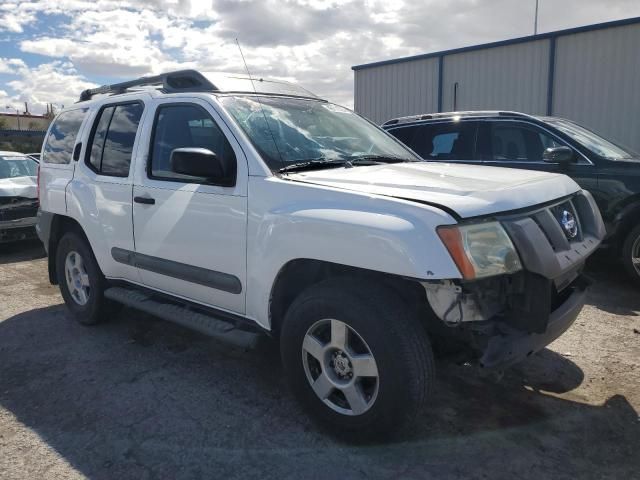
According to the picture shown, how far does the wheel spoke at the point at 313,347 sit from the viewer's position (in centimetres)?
289

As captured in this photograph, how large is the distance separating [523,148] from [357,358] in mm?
4616

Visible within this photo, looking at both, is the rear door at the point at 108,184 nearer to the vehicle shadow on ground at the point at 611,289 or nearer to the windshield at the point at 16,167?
the vehicle shadow on ground at the point at 611,289

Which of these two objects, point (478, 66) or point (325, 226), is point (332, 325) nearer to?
point (325, 226)

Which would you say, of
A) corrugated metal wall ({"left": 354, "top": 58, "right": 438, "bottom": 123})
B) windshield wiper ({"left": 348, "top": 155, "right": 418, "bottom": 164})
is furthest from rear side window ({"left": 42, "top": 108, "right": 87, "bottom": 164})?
corrugated metal wall ({"left": 354, "top": 58, "right": 438, "bottom": 123})

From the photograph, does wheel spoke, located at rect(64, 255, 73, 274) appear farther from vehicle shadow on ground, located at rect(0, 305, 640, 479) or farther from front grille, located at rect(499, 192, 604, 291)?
front grille, located at rect(499, 192, 604, 291)

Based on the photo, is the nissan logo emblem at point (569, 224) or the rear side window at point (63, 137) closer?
the nissan logo emblem at point (569, 224)

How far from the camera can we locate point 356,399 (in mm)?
2805

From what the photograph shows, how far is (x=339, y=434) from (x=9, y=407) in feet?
7.13

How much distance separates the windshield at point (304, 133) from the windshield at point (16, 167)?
7301 mm

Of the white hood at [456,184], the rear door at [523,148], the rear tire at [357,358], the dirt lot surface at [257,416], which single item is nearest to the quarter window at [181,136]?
the white hood at [456,184]

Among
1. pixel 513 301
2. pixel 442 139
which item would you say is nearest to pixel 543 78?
pixel 442 139

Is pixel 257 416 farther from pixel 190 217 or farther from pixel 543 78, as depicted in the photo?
pixel 543 78

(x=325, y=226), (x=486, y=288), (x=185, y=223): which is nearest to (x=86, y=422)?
(x=185, y=223)

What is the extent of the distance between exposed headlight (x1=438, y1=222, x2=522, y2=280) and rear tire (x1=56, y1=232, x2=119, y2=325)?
3.41 meters
